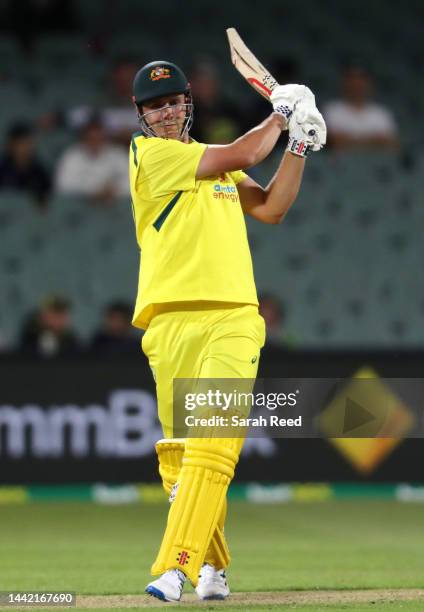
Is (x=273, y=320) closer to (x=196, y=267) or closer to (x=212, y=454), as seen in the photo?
(x=196, y=267)

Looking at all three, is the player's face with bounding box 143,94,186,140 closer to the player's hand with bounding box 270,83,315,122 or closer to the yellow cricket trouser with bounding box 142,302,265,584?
the player's hand with bounding box 270,83,315,122

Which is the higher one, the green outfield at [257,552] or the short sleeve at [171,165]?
the short sleeve at [171,165]

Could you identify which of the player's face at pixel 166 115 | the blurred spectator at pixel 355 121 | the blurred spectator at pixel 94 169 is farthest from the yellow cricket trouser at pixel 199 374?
the blurred spectator at pixel 355 121

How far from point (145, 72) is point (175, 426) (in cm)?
142

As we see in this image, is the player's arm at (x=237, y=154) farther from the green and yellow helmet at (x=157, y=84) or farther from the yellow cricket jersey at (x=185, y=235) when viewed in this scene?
the green and yellow helmet at (x=157, y=84)

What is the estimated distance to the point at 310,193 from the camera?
1221 centimetres

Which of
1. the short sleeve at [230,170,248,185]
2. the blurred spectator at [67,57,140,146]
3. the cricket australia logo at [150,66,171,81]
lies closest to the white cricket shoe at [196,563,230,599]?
the short sleeve at [230,170,248,185]

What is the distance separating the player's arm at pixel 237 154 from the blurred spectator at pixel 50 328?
496 cm

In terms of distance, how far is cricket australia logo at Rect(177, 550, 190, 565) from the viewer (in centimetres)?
479

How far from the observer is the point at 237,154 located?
5.01m

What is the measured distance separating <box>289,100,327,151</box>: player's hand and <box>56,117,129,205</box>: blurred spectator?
6232mm

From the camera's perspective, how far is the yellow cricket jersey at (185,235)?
5059mm

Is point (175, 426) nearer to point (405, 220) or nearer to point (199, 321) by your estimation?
point (199, 321)

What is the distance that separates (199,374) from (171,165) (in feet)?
2.67
